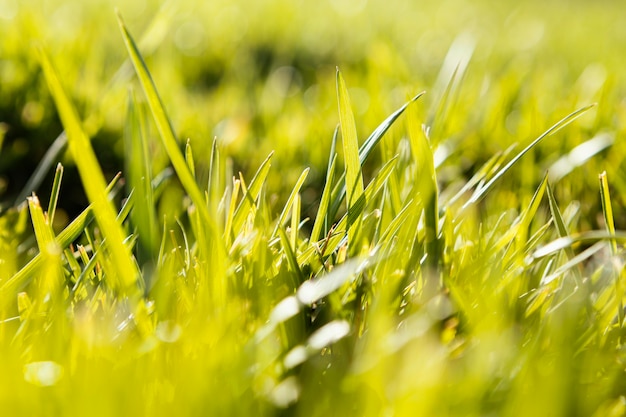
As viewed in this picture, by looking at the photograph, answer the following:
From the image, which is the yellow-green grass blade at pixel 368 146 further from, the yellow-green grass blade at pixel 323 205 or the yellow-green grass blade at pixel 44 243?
the yellow-green grass blade at pixel 44 243

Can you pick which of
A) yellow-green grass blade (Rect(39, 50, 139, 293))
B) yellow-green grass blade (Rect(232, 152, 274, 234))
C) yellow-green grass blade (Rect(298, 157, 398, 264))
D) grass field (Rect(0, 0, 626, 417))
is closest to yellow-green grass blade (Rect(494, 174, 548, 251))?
grass field (Rect(0, 0, 626, 417))

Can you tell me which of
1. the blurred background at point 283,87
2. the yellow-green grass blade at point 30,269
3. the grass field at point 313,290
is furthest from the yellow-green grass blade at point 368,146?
the yellow-green grass blade at point 30,269

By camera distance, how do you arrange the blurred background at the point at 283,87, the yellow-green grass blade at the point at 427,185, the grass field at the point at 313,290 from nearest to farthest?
the grass field at the point at 313,290 → the yellow-green grass blade at the point at 427,185 → the blurred background at the point at 283,87

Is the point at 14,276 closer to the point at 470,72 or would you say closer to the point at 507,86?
the point at 507,86

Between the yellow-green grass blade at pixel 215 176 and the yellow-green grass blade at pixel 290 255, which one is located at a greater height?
the yellow-green grass blade at pixel 215 176

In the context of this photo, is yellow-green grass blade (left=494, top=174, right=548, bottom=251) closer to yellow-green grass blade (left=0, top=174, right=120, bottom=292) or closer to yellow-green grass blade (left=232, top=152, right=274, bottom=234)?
yellow-green grass blade (left=232, top=152, right=274, bottom=234)

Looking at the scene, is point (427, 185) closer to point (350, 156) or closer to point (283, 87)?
point (350, 156)

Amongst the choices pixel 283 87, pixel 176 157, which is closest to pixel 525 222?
pixel 176 157
